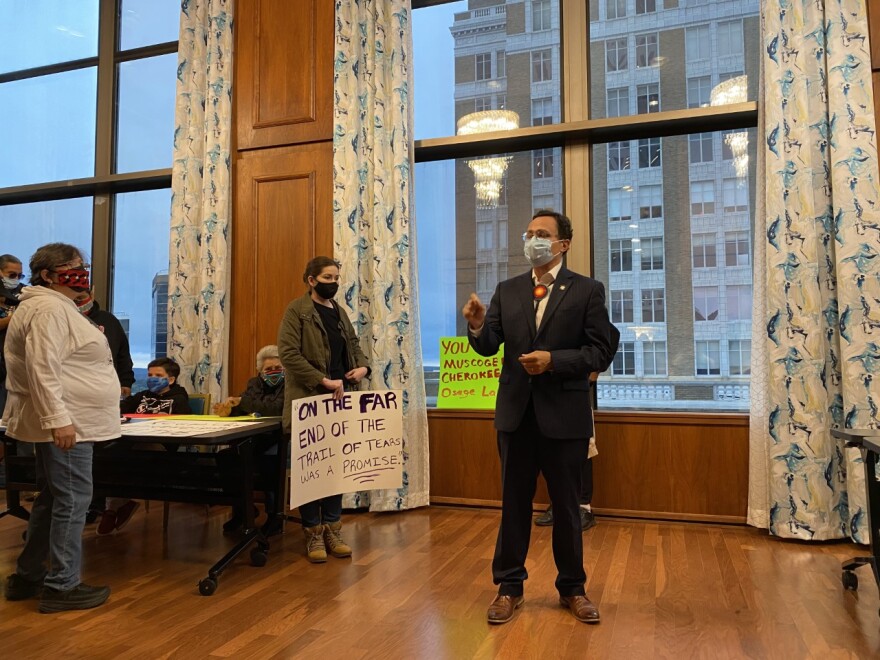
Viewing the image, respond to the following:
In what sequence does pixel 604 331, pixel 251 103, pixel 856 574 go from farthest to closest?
pixel 251 103 < pixel 856 574 < pixel 604 331

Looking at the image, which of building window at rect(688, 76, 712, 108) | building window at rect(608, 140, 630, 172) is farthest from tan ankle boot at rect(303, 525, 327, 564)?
building window at rect(688, 76, 712, 108)

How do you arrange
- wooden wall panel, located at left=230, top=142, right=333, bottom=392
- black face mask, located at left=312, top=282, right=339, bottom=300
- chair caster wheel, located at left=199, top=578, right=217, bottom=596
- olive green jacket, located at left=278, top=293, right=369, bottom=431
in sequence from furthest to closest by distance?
wooden wall panel, located at left=230, top=142, right=333, bottom=392, black face mask, located at left=312, top=282, right=339, bottom=300, olive green jacket, located at left=278, top=293, right=369, bottom=431, chair caster wheel, located at left=199, top=578, right=217, bottom=596

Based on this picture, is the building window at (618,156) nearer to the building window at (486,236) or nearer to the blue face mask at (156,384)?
the building window at (486,236)

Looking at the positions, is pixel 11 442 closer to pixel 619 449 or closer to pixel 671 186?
pixel 619 449

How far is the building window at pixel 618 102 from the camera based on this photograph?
160 inches

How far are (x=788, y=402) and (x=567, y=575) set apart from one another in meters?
1.85

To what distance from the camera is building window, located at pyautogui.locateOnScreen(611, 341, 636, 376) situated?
13.2 ft

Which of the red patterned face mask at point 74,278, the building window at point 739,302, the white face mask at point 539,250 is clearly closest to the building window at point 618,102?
the building window at point 739,302

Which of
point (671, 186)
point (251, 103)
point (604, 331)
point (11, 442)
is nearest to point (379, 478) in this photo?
point (604, 331)

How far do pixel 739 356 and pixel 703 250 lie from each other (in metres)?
0.69

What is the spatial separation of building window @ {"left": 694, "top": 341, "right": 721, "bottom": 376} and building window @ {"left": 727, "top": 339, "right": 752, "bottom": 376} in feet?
0.23

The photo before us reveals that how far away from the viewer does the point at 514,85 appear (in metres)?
4.32

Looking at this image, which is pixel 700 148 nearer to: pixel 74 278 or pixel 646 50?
pixel 646 50

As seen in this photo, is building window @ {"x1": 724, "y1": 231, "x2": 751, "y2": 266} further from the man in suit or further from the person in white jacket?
the person in white jacket
